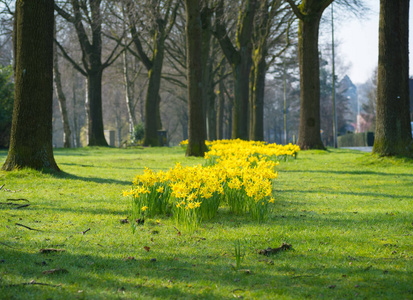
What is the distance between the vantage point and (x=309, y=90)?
57.0ft

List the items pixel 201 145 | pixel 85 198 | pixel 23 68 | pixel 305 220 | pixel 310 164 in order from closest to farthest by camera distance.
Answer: pixel 305 220 < pixel 85 198 < pixel 23 68 < pixel 310 164 < pixel 201 145

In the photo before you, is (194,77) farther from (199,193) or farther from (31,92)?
(199,193)

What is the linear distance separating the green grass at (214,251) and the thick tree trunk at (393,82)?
445 cm

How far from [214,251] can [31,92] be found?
246 inches

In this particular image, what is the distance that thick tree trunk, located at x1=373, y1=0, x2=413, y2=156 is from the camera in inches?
454

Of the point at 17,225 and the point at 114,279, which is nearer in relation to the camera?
the point at 114,279

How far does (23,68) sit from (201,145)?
7.01 m

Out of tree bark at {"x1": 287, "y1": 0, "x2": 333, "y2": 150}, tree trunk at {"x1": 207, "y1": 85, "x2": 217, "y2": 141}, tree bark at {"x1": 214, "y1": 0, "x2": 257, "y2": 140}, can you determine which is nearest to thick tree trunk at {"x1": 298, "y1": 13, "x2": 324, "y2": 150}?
tree bark at {"x1": 287, "y1": 0, "x2": 333, "y2": 150}

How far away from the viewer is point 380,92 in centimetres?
1175

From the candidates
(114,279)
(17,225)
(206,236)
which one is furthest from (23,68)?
(114,279)

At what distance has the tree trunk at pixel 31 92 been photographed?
8.98m

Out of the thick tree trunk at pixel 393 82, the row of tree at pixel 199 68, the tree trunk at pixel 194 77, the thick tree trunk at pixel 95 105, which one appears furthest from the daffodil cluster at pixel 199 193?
the thick tree trunk at pixel 95 105

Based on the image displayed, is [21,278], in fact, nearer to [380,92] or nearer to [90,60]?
[380,92]

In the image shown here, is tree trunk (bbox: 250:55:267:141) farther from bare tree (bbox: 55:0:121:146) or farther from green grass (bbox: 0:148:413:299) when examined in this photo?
green grass (bbox: 0:148:413:299)
